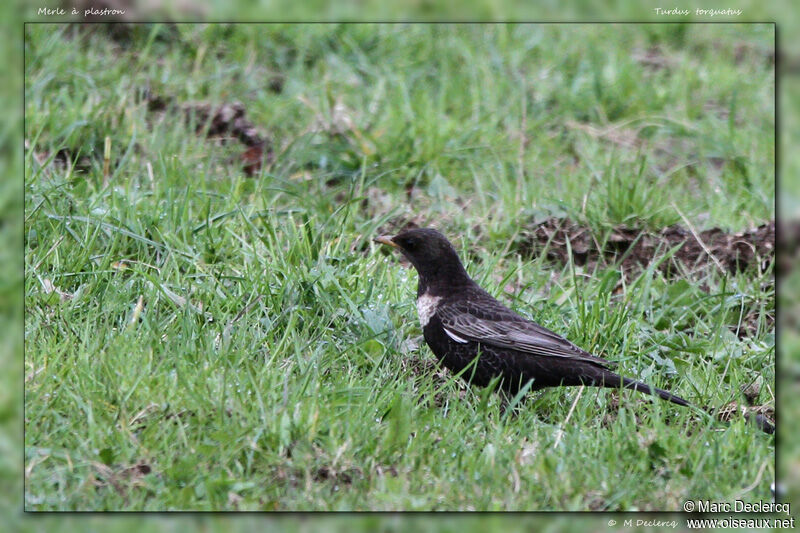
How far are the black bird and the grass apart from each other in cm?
12

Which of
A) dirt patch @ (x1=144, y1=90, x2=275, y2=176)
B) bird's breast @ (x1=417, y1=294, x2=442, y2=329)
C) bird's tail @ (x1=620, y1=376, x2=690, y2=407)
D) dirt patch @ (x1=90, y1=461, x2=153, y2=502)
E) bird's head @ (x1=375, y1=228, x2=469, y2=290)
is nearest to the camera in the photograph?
dirt patch @ (x1=90, y1=461, x2=153, y2=502)

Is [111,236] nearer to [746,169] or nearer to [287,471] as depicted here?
[287,471]

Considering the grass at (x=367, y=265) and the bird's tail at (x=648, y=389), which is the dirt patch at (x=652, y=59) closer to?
the grass at (x=367, y=265)

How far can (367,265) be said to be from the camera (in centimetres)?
517

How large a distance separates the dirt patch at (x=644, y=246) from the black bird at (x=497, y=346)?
1137 millimetres

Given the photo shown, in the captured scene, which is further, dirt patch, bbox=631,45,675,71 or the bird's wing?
dirt patch, bbox=631,45,675,71

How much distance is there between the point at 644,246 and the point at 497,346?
5.73 ft

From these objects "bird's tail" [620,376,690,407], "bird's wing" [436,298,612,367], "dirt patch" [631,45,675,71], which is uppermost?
"dirt patch" [631,45,675,71]

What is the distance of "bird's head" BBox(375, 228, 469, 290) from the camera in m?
4.84

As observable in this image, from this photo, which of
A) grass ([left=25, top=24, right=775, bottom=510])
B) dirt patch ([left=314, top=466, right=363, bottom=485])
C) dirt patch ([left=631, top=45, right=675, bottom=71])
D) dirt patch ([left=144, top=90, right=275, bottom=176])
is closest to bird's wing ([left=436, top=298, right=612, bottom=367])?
grass ([left=25, top=24, right=775, bottom=510])

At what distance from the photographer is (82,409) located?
3877 millimetres

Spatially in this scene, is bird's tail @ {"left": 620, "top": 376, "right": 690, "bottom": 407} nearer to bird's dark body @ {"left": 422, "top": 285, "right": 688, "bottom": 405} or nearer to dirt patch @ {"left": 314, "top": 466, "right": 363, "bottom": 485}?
bird's dark body @ {"left": 422, "top": 285, "right": 688, "bottom": 405}

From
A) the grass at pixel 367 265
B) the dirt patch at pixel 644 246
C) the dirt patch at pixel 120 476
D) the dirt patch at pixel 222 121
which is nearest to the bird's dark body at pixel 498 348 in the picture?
the grass at pixel 367 265

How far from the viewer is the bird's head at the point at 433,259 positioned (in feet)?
15.9
